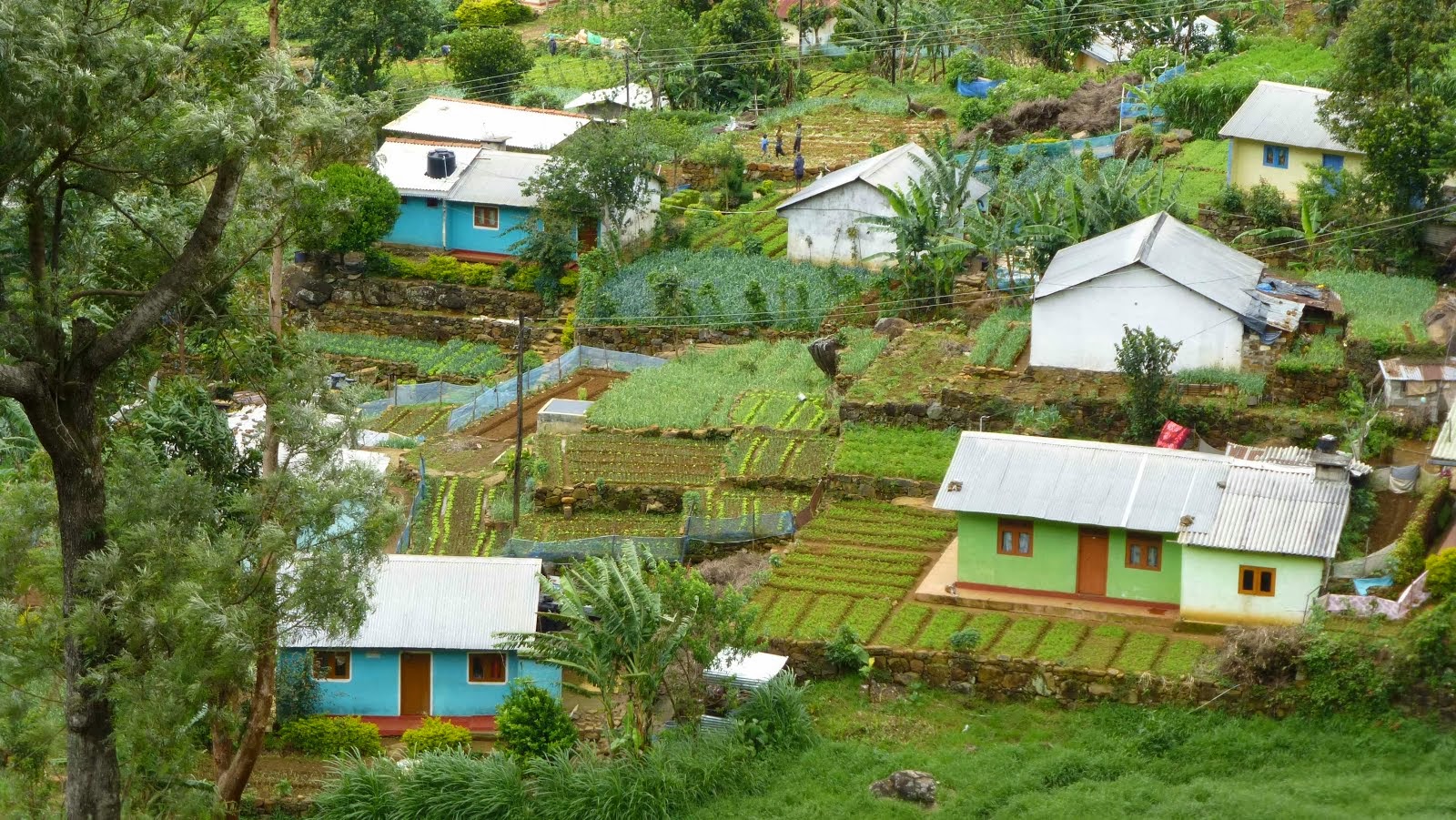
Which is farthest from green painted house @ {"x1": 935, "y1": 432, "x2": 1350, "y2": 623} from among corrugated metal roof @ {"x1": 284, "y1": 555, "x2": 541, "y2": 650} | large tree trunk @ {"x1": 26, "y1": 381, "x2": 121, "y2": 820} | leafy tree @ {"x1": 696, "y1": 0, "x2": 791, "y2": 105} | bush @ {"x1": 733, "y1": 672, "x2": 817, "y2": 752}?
leafy tree @ {"x1": 696, "y1": 0, "x2": 791, "y2": 105}

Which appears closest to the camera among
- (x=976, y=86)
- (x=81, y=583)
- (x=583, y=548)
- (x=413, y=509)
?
(x=81, y=583)

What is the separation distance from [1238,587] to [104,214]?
16.4m

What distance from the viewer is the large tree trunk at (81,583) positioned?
65.0 ft

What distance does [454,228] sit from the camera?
174ft

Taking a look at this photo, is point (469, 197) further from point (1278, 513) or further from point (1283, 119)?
point (1278, 513)

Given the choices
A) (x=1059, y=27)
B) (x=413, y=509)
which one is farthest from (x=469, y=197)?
(x=1059, y=27)

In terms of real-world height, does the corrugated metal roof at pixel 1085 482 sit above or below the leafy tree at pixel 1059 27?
below

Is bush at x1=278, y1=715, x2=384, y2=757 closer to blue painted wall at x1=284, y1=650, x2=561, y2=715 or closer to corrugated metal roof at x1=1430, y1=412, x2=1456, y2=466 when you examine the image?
blue painted wall at x1=284, y1=650, x2=561, y2=715

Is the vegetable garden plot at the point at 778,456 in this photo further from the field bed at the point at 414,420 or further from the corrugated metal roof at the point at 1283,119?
the corrugated metal roof at the point at 1283,119

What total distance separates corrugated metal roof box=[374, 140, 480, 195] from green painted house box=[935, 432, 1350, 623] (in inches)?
1083

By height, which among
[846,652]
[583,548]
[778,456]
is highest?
[778,456]

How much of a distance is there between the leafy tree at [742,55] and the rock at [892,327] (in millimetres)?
23802

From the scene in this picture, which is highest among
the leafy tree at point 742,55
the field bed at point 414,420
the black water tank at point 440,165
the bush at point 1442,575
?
the leafy tree at point 742,55

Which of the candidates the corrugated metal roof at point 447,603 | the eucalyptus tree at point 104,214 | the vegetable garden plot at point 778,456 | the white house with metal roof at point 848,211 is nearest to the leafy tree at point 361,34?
→ the white house with metal roof at point 848,211
